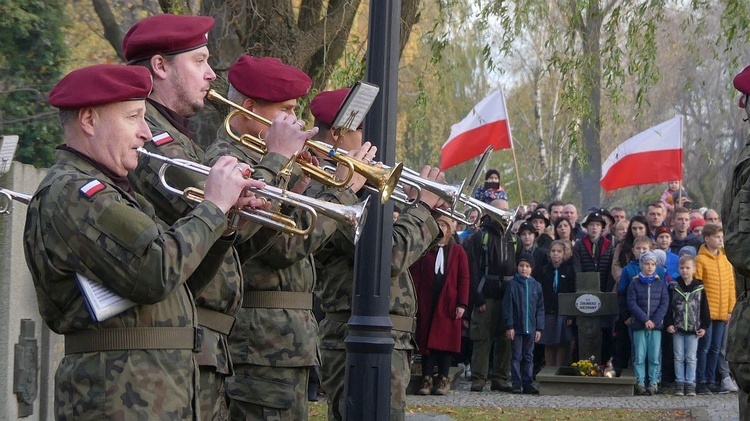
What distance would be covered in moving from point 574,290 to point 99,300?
1109cm

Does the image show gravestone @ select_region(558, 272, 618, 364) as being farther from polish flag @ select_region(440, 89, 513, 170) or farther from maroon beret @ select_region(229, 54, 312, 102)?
maroon beret @ select_region(229, 54, 312, 102)

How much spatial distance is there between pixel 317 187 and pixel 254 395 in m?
1.24

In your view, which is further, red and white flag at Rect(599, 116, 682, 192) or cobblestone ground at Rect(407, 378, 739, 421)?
red and white flag at Rect(599, 116, 682, 192)

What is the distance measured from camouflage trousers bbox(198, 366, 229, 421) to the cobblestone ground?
771cm

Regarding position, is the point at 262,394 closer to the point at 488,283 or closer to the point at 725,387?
the point at 488,283

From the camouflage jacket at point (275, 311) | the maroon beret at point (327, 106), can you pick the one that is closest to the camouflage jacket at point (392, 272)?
the maroon beret at point (327, 106)

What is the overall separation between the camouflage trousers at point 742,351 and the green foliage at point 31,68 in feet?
43.3

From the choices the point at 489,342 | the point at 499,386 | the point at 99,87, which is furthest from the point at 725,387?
→ the point at 99,87

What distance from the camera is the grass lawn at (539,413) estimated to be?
38.4ft

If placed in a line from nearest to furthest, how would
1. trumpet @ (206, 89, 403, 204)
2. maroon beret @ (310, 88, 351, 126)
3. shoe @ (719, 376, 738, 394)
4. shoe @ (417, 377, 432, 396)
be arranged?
trumpet @ (206, 89, 403, 204) < maroon beret @ (310, 88, 351, 126) < shoe @ (417, 377, 432, 396) < shoe @ (719, 376, 738, 394)

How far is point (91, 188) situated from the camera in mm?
4160

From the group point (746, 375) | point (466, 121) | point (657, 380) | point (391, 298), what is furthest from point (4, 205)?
point (466, 121)

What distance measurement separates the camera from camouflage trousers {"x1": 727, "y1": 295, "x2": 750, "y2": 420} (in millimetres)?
5816

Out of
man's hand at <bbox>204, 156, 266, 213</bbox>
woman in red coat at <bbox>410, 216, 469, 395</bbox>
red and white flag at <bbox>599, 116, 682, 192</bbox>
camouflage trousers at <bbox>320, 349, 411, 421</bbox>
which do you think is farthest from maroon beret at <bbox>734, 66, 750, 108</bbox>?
red and white flag at <bbox>599, 116, 682, 192</bbox>
